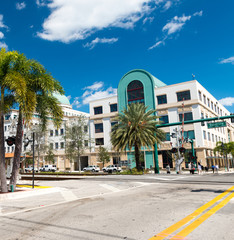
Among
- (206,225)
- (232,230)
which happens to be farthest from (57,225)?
(232,230)

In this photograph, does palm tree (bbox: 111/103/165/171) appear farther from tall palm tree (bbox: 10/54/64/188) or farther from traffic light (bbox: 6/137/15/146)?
traffic light (bbox: 6/137/15/146)

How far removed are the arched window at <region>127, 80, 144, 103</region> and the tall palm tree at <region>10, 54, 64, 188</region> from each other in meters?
38.4

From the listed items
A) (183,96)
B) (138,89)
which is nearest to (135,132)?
(183,96)

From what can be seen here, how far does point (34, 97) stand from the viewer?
44.1 feet

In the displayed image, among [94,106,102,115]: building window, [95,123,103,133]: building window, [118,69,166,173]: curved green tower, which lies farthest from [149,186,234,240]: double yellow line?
[94,106,102,115]: building window

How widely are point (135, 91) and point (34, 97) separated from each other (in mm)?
42051

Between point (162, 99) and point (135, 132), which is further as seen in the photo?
point (162, 99)

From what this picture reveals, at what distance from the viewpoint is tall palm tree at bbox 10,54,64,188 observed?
43.0 feet

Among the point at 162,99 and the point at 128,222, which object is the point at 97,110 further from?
the point at 128,222

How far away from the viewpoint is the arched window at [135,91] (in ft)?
176

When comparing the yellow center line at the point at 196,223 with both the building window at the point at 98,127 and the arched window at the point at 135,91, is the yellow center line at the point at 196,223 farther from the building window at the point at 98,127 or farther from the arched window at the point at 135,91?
the building window at the point at 98,127

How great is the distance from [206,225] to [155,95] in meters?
47.2

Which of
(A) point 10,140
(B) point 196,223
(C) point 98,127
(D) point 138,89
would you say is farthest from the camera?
(C) point 98,127

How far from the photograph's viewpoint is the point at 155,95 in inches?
2037
